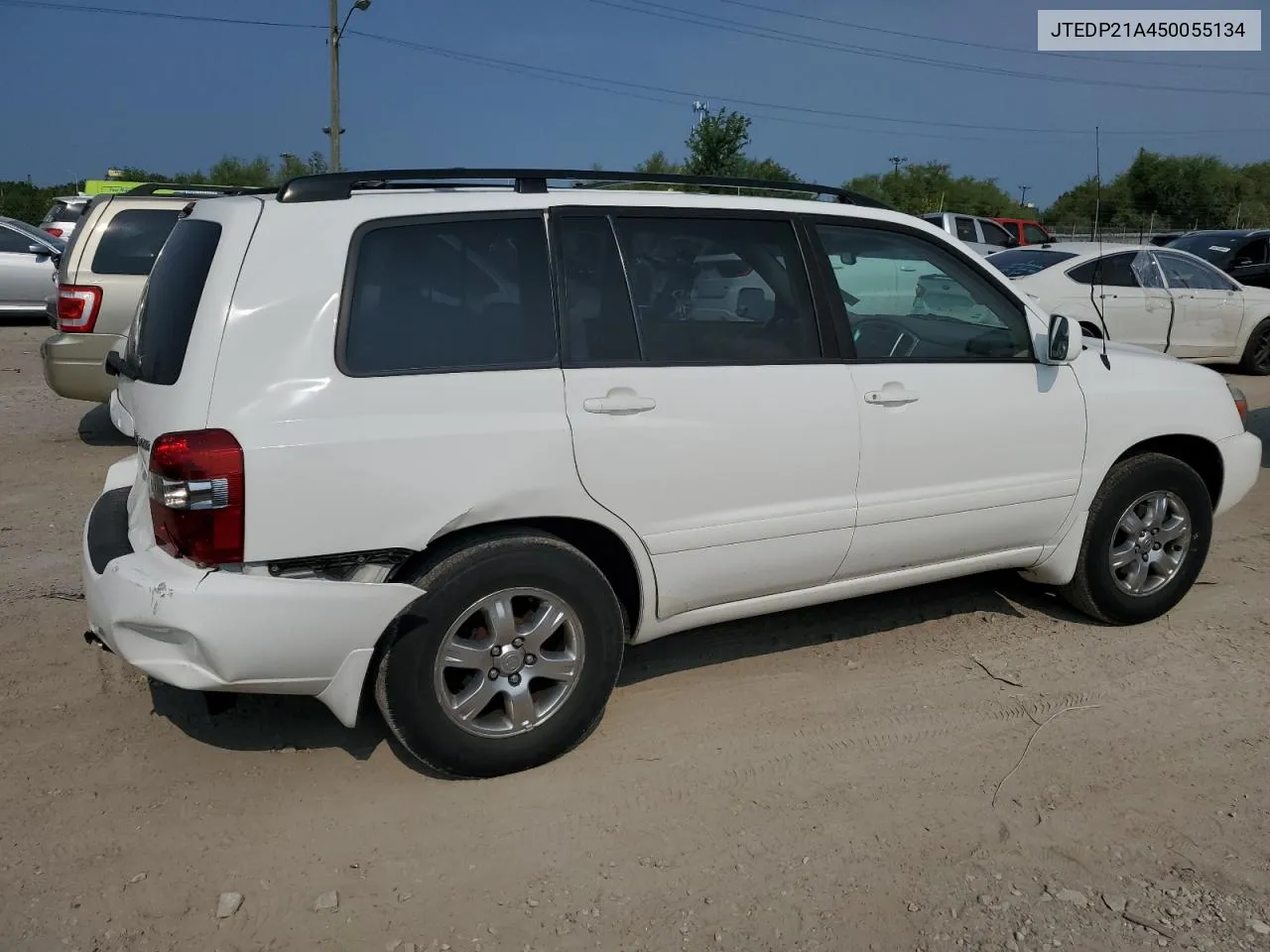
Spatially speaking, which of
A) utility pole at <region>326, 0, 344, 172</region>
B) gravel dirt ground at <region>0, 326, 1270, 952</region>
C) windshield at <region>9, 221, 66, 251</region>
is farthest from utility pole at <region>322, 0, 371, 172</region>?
gravel dirt ground at <region>0, 326, 1270, 952</region>

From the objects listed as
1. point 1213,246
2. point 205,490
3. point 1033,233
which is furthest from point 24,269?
point 1033,233

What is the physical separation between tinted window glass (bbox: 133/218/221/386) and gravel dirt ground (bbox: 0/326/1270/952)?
4.35 feet

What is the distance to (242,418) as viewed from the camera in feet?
10.1

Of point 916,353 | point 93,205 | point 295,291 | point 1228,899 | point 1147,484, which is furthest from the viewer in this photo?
point 93,205

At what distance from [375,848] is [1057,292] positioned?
987 cm

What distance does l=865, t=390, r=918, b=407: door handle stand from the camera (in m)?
4.03

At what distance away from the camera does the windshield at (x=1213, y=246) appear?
15.6 meters

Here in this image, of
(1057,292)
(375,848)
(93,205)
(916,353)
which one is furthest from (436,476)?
(1057,292)

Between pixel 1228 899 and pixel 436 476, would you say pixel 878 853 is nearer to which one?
pixel 1228 899

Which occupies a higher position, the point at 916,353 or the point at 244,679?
the point at 916,353

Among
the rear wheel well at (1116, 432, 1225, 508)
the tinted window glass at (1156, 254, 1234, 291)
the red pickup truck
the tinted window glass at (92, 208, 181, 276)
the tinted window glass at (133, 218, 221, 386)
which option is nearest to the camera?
the tinted window glass at (133, 218, 221, 386)

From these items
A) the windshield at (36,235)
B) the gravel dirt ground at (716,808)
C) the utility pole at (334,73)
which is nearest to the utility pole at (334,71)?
the utility pole at (334,73)

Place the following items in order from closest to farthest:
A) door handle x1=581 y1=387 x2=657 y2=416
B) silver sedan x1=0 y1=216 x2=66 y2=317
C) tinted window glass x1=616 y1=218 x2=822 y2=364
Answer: door handle x1=581 y1=387 x2=657 y2=416 → tinted window glass x1=616 y1=218 x2=822 y2=364 → silver sedan x1=0 y1=216 x2=66 y2=317

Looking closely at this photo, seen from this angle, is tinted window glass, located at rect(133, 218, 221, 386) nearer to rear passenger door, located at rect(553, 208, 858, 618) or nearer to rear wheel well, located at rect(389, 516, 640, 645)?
rear wheel well, located at rect(389, 516, 640, 645)
